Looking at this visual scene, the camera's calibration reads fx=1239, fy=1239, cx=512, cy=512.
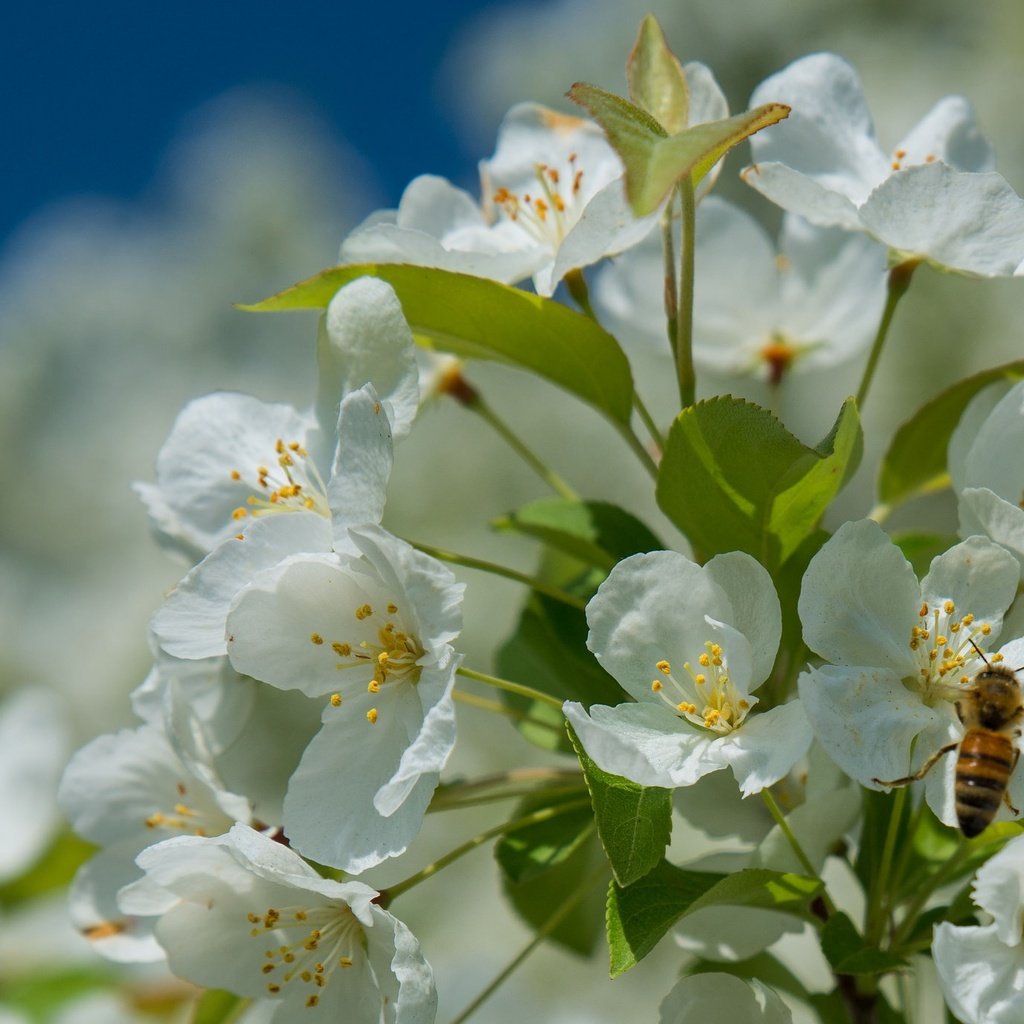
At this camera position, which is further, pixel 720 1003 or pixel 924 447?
pixel 924 447

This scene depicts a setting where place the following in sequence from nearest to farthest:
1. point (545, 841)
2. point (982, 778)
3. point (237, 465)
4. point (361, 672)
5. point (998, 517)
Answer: point (982, 778) → point (998, 517) → point (361, 672) → point (545, 841) → point (237, 465)

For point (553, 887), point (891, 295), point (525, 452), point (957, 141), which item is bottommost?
point (553, 887)

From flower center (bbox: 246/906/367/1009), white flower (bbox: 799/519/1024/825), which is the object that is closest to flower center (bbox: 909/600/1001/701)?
white flower (bbox: 799/519/1024/825)

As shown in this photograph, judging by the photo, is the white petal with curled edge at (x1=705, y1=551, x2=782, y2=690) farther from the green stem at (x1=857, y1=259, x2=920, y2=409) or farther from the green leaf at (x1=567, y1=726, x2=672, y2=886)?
the green stem at (x1=857, y1=259, x2=920, y2=409)

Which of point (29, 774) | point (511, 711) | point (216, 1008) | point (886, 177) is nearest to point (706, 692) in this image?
point (511, 711)

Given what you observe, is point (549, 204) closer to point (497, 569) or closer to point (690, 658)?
point (497, 569)

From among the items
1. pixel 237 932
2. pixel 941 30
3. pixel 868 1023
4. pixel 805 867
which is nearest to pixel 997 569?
pixel 805 867
